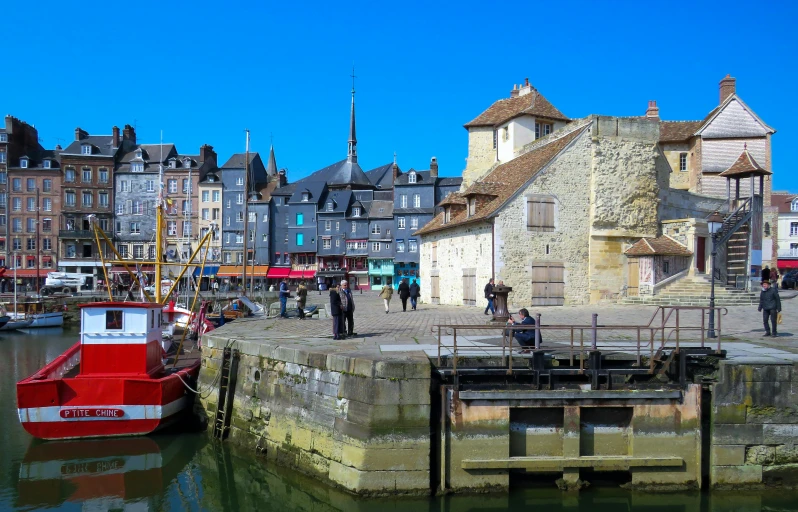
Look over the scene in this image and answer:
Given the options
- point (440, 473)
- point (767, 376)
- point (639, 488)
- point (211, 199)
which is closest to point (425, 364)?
point (440, 473)

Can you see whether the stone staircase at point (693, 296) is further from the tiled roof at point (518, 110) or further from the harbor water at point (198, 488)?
the harbor water at point (198, 488)

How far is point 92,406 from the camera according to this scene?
13695mm

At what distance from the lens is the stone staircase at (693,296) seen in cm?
2522

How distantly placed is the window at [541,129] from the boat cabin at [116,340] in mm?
23779

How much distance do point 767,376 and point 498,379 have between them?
4.53 meters

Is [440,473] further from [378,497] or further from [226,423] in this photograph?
[226,423]

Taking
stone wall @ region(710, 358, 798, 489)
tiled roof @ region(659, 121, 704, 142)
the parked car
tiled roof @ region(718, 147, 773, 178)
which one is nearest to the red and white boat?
stone wall @ region(710, 358, 798, 489)

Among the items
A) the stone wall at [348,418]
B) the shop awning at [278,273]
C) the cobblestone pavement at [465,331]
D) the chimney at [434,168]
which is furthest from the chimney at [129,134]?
the stone wall at [348,418]

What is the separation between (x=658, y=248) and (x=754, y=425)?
16339 mm

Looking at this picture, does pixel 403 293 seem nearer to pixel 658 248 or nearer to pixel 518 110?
pixel 658 248

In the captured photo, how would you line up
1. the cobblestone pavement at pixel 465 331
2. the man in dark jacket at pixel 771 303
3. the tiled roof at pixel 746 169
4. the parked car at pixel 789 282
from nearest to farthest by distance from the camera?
the cobblestone pavement at pixel 465 331
the man in dark jacket at pixel 771 303
the tiled roof at pixel 746 169
the parked car at pixel 789 282

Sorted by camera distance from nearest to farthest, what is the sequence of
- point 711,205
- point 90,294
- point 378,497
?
point 378,497 < point 711,205 < point 90,294

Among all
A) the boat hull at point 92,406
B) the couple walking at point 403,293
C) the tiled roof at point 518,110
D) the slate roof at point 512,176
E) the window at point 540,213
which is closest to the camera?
the boat hull at point 92,406

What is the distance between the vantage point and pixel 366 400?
10.4m
